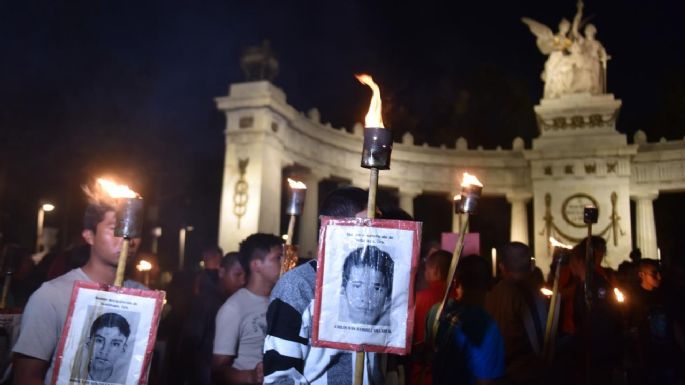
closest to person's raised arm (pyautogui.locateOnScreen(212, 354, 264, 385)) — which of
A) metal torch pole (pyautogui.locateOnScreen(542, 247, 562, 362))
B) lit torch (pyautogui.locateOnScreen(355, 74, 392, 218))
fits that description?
lit torch (pyautogui.locateOnScreen(355, 74, 392, 218))

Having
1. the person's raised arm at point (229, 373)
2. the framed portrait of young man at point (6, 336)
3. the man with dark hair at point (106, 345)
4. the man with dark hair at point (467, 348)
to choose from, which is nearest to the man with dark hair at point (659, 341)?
the man with dark hair at point (467, 348)

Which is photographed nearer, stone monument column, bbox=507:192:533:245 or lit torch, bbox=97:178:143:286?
→ lit torch, bbox=97:178:143:286

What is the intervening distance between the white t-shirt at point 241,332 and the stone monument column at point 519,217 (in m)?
22.8

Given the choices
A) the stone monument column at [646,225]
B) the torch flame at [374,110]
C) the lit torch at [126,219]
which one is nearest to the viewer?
the torch flame at [374,110]

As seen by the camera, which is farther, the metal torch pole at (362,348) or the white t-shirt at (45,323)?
the white t-shirt at (45,323)

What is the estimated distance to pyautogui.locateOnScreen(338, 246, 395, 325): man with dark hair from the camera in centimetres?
302

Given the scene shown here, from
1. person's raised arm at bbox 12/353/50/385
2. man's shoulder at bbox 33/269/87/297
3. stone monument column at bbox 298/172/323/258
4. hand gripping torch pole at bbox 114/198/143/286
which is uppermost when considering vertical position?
stone monument column at bbox 298/172/323/258

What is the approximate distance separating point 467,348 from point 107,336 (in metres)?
2.57

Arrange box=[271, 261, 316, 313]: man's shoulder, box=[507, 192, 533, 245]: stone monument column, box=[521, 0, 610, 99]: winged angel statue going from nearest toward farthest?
box=[271, 261, 316, 313]: man's shoulder, box=[521, 0, 610, 99]: winged angel statue, box=[507, 192, 533, 245]: stone monument column

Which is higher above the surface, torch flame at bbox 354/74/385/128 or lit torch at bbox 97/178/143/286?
torch flame at bbox 354/74/385/128

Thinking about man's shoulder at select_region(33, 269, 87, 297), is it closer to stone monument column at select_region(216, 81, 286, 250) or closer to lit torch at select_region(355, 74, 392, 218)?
lit torch at select_region(355, 74, 392, 218)

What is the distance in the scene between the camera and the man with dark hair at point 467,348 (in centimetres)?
425

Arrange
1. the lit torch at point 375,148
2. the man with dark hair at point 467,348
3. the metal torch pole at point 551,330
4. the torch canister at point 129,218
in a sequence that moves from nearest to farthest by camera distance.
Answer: the lit torch at point 375,148 → the torch canister at point 129,218 → the man with dark hair at point 467,348 → the metal torch pole at point 551,330

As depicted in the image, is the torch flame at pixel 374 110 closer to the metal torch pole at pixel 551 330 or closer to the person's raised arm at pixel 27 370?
the person's raised arm at pixel 27 370
